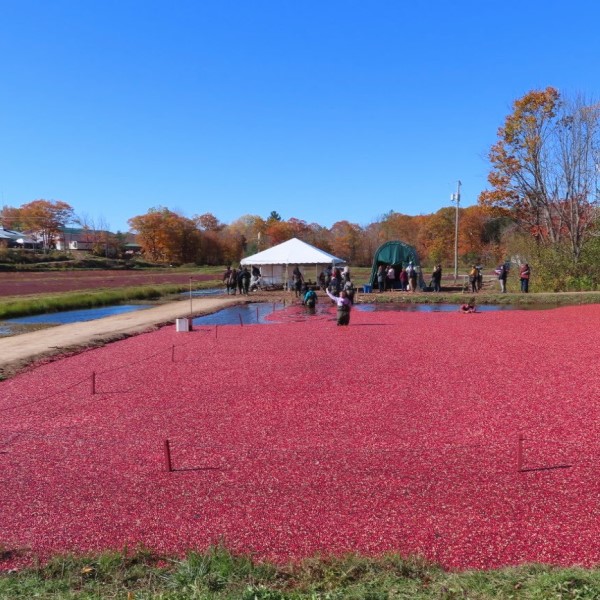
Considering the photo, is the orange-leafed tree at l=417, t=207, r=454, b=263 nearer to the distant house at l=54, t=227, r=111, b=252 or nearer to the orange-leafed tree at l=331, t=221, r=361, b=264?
the orange-leafed tree at l=331, t=221, r=361, b=264

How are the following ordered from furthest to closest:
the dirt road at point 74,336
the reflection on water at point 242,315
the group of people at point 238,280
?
the group of people at point 238,280 < the reflection on water at point 242,315 < the dirt road at point 74,336

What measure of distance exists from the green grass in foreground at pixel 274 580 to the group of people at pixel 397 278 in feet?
101

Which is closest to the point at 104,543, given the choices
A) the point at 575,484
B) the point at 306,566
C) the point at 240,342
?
the point at 306,566

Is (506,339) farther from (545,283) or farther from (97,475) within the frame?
(545,283)

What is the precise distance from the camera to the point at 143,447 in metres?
7.89

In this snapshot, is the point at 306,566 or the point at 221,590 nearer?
the point at 221,590

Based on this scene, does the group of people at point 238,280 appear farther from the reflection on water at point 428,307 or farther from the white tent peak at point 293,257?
the reflection on water at point 428,307

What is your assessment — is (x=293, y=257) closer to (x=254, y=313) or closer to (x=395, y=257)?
(x=395, y=257)

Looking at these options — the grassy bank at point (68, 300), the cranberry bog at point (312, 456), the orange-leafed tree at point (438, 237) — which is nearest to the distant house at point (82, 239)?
the orange-leafed tree at point (438, 237)

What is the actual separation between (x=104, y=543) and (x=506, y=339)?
43.6 ft

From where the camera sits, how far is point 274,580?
179 inches

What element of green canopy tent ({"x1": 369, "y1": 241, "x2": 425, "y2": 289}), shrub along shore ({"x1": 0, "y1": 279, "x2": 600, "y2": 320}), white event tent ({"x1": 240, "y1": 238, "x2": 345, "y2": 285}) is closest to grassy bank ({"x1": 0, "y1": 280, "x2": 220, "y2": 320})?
shrub along shore ({"x1": 0, "y1": 279, "x2": 600, "y2": 320})

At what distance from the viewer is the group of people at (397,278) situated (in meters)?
35.1

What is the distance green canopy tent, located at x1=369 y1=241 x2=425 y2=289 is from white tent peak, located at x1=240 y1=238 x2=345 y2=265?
2.87 m
